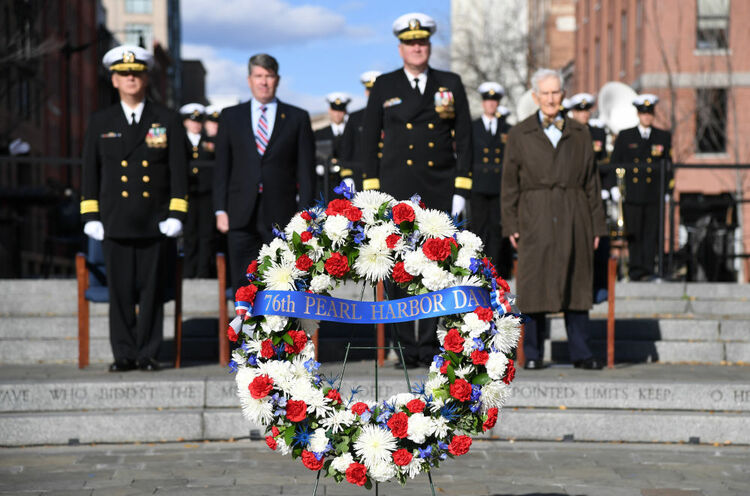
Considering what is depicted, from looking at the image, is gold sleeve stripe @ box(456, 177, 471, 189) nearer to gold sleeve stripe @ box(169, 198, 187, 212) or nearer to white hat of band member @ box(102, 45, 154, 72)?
gold sleeve stripe @ box(169, 198, 187, 212)

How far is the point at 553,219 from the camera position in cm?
904

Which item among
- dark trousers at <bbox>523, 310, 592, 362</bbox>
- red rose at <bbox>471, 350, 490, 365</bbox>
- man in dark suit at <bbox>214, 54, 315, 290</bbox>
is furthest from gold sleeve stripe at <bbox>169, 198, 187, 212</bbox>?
red rose at <bbox>471, 350, 490, 365</bbox>

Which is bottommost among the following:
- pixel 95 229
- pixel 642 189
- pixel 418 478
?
pixel 418 478

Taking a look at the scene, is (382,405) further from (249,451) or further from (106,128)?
(106,128)

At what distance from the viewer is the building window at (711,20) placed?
35.5 m

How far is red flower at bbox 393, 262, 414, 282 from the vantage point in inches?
204

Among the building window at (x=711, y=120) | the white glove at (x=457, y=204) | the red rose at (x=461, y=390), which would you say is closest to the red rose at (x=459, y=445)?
the red rose at (x=461, y=390)

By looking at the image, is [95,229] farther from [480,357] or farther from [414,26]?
[480,357]

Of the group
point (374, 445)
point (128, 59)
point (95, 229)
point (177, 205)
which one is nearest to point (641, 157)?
point (177, 205)

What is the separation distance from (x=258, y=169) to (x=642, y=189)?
6600mm

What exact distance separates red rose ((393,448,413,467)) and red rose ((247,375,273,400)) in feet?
1.97

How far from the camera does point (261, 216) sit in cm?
878

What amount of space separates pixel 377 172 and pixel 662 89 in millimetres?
28329

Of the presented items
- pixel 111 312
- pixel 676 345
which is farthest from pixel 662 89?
pixel 111 312
